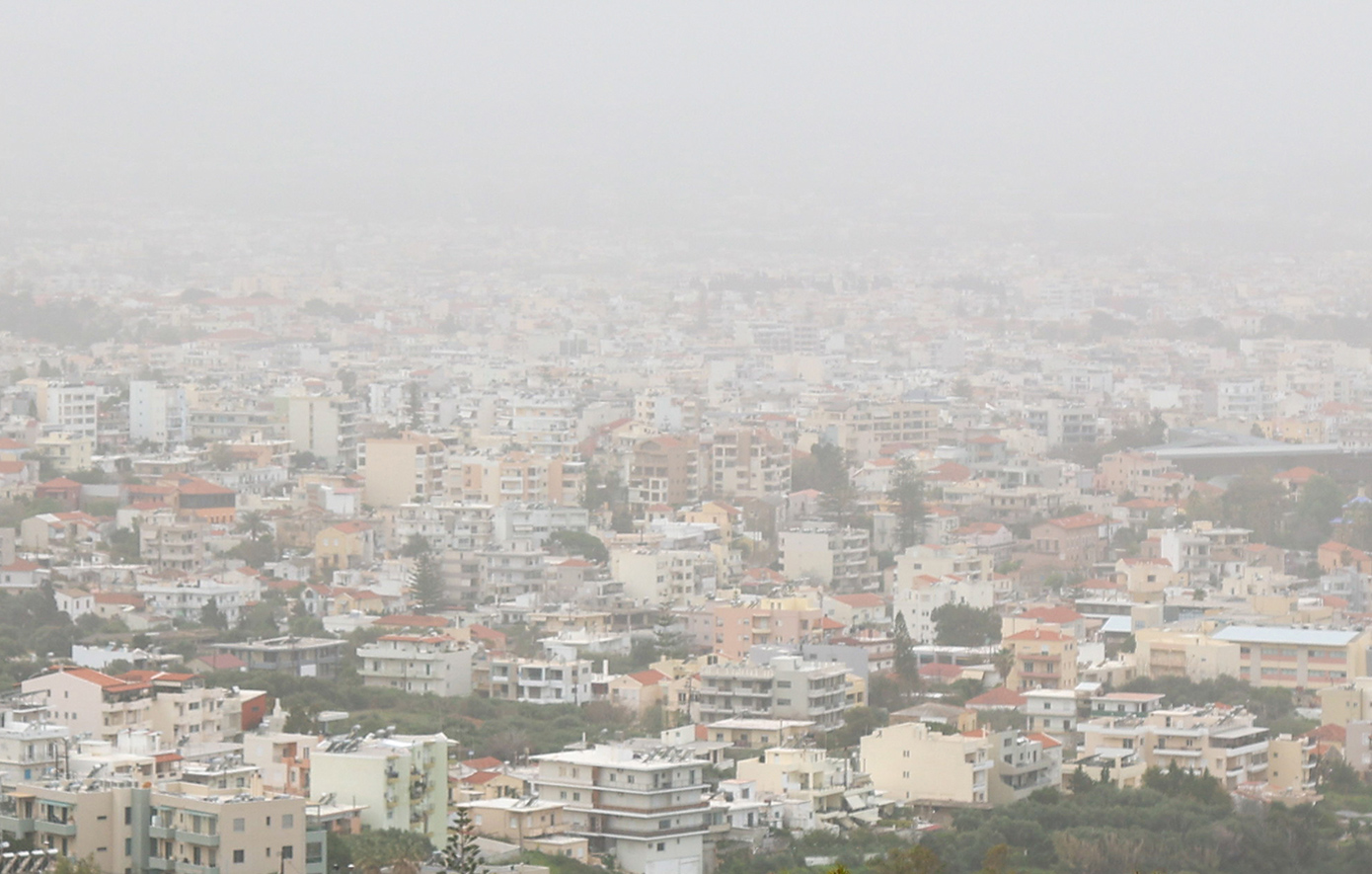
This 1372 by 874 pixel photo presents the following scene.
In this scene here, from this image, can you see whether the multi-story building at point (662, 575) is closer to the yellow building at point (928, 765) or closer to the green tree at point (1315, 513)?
the green tree at point (1315, 513)

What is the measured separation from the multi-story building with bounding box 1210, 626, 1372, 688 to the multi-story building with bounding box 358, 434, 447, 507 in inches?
525

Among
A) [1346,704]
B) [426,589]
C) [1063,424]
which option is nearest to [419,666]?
[426,589]

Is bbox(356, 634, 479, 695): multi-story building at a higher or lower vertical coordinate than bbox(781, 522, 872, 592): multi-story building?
lower

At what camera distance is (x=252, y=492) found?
37438 millimetres

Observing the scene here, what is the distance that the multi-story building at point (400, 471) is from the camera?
3812 centimetres

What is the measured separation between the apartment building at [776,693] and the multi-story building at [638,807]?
4.93 meters

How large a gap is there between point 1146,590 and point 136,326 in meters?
35.0

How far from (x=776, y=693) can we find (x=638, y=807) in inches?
220

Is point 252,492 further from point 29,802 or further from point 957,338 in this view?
point 957,338

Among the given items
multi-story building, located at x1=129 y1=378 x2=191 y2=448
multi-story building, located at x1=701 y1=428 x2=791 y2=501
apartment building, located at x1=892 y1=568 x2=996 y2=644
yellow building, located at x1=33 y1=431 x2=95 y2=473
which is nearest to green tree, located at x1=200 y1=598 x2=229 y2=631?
apartment building, located at x1=892 y1=568 x2=996 y2=644

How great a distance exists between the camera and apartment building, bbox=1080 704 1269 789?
71.7 ft

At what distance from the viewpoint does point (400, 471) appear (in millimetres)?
38375

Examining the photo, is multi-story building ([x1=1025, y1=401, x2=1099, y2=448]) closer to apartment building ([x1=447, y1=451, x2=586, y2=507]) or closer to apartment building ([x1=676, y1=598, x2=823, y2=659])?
apartment building ([x1=447, y1=451, x2=586, y2=507])

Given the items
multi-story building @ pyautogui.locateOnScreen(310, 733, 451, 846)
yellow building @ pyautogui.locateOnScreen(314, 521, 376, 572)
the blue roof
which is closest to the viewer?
multi-story building @ pyautogui.locateOnScreen(310, 733, 451, 846)
